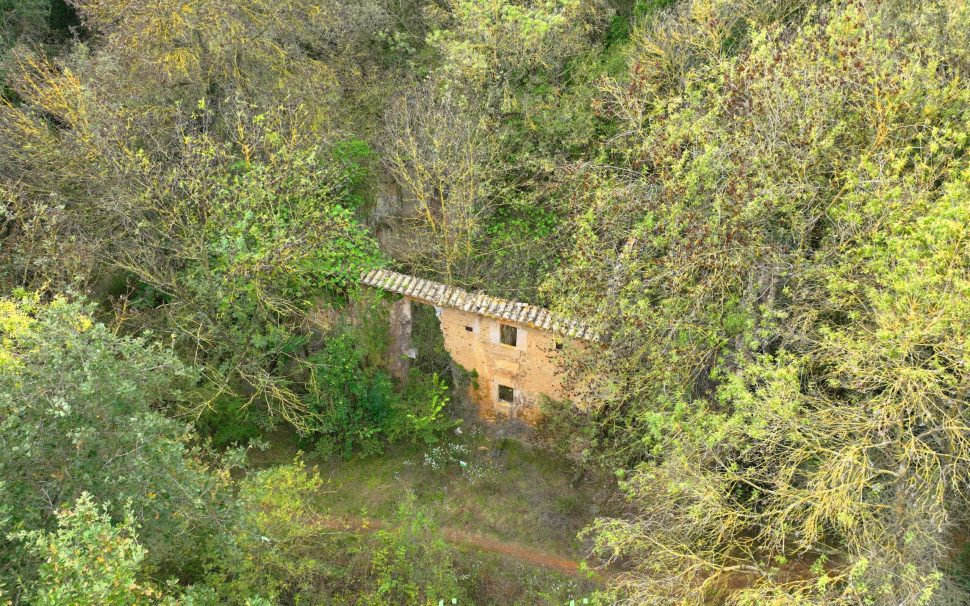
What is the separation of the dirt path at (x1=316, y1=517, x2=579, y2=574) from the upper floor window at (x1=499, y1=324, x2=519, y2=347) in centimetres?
550

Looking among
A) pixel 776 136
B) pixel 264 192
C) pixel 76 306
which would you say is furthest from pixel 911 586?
pixel 264 192

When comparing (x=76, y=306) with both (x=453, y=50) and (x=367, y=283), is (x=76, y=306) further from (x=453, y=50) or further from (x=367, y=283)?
(x=453, y=50)

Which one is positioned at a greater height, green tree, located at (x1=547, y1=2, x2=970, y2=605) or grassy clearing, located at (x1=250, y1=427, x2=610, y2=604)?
green tree, located at (x1=547, y1=2, x2=970, y2=605)

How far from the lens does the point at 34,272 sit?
48.6ft

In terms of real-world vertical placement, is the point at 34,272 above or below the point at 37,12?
below

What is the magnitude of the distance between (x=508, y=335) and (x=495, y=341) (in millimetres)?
469

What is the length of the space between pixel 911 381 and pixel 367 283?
13.4 meters

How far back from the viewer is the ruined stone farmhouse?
55.0 feet

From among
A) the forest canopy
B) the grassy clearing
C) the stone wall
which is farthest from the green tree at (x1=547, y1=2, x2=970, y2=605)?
the stone wall

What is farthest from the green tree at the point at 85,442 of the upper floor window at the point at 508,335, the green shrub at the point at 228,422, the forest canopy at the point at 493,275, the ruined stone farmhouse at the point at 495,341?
the upper floor window at the point at 508,335

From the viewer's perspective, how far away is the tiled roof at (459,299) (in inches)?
645

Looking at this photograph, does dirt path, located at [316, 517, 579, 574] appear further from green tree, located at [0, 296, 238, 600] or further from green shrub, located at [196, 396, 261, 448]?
green tree, located at [0, 296, 238, 600]

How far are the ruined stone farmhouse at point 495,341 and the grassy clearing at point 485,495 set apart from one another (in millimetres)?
1461

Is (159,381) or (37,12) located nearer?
(159,381)
